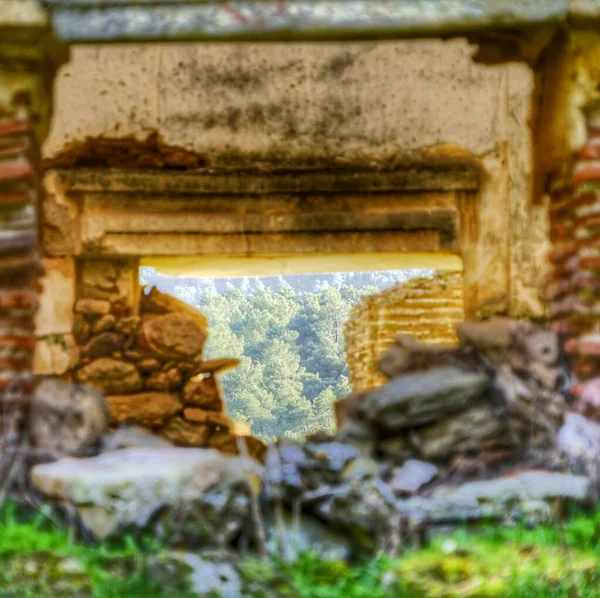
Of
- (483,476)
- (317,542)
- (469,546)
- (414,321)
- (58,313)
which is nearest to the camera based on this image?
(469,546)

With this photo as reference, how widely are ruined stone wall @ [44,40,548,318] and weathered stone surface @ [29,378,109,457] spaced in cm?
123

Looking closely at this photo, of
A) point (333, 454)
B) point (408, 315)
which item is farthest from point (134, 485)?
point (408, 315)

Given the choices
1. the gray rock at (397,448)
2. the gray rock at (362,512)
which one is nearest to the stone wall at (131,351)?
the gray rock at (397,448)

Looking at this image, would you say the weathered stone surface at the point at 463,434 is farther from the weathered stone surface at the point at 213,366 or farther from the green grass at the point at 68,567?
the weathered stone surface at the point at 213,366

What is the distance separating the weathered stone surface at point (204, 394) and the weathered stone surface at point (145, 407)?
0.07 m

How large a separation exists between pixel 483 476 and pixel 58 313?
7.12 feet

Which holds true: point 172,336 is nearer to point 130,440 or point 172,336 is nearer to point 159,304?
point 159,304

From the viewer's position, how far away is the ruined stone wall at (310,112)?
4164 millimetres

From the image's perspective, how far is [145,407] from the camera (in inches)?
176

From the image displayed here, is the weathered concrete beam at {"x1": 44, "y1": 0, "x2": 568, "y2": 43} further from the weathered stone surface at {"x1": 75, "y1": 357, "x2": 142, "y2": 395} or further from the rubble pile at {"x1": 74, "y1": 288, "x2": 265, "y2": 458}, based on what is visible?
the weathered stone surface at {"x1": 75, "y1": 357, "x2": 142, "y2": 395}

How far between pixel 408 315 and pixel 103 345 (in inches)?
141

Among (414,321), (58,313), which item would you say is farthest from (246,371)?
(58,313)

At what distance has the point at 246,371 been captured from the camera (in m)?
26.7

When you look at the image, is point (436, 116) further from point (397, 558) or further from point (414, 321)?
point (414, 321)
